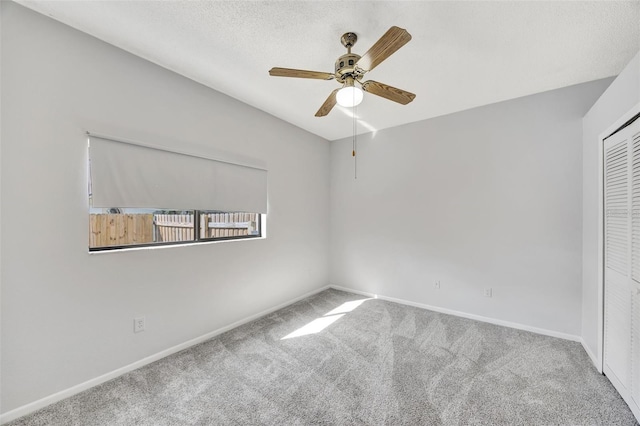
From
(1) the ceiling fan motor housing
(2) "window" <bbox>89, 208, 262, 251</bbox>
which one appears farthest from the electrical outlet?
(1) the ceiling fan motor housing

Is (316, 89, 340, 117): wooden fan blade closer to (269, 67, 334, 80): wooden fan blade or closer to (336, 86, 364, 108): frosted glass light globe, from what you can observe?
(336, 86, 364, 108): frosted glass light globe

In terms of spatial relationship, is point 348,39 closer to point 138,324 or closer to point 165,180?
point 165,180

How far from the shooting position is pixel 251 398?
177cm

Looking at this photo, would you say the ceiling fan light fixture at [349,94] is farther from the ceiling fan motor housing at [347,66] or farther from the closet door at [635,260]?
the closet door at [635,260]

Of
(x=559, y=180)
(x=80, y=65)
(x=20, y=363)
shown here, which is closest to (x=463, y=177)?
(x=559, y=180)

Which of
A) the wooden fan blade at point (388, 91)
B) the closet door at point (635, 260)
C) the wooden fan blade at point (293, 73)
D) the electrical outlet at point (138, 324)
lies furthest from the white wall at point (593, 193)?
the electrical outlet at point (138, 324)

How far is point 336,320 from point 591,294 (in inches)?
96.9

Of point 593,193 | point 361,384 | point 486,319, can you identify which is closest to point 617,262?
point 593,193

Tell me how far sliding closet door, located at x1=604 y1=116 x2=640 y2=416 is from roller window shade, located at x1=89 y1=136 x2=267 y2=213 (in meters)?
3.22

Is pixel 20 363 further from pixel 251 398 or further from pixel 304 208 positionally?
pixel 304 208

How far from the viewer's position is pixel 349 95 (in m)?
1.86

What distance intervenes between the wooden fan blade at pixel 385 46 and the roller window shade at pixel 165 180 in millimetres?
1828

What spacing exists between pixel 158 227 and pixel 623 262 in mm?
3706

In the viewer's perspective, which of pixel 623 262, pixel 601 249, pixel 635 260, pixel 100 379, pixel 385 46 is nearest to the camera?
pixel 385 46
